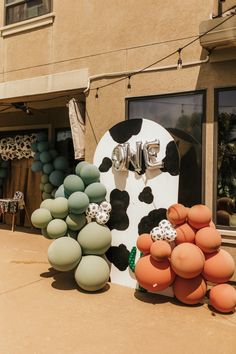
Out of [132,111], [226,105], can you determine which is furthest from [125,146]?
[226,105]

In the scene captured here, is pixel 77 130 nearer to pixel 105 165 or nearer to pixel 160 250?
pixel 105 165

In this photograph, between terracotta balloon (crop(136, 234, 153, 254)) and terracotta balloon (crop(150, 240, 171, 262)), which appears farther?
terracotta balloon (crop(136, 234, 153, 254))

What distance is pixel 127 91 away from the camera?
6.09 meters

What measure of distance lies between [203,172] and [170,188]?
670 millimetres

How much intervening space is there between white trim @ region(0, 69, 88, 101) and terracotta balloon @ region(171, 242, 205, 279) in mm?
3738

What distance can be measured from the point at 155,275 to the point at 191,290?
503 millimetres

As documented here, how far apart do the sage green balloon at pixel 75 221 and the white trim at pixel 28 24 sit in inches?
170

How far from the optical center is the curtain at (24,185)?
9.94m

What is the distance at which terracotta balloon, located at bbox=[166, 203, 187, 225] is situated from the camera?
186 inches

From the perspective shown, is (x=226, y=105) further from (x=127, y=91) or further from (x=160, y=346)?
(x=160, y=346)

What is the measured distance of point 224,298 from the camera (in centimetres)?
436

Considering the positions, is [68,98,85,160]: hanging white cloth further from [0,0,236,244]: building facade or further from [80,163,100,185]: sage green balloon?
[80,163,100,185]: sage green balloon

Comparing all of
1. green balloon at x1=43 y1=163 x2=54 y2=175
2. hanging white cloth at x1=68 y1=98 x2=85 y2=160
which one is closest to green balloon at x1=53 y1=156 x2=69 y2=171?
green balloon at x1=43 y1=163 x2=54 y2=175

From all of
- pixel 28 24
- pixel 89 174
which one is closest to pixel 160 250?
pixel 89 174
